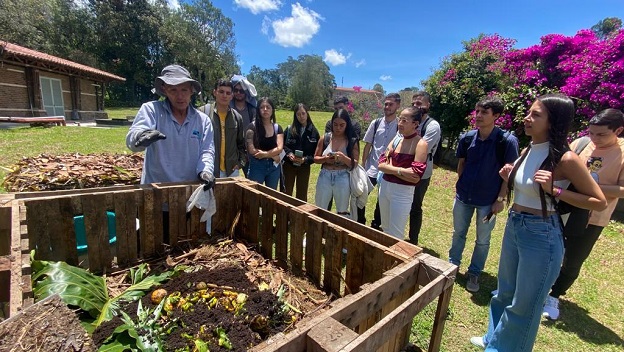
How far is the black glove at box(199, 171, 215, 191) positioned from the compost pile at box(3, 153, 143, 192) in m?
1.39

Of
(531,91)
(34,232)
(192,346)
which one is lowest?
(192,346)

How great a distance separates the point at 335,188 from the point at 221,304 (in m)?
2.31

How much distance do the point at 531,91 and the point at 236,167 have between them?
7.65 meters

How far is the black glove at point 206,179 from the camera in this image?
2.77 meters

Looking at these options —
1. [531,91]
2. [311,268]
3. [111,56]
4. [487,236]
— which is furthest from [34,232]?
[111,56]

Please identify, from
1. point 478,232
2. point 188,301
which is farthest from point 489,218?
point 188,301

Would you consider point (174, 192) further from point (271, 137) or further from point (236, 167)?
point (271, 137)

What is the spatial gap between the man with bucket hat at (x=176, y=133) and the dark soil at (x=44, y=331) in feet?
5.60

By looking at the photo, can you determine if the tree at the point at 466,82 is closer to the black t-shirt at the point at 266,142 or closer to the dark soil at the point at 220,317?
the black t-shirt at the point at 266,142

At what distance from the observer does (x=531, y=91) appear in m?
7.57

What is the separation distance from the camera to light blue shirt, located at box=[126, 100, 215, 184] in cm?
274

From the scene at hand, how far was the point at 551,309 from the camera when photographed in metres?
3.23

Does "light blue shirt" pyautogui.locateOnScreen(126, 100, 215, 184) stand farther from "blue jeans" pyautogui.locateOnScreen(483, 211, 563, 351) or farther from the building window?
the building window

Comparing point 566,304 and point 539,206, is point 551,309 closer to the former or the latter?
point 566,304
